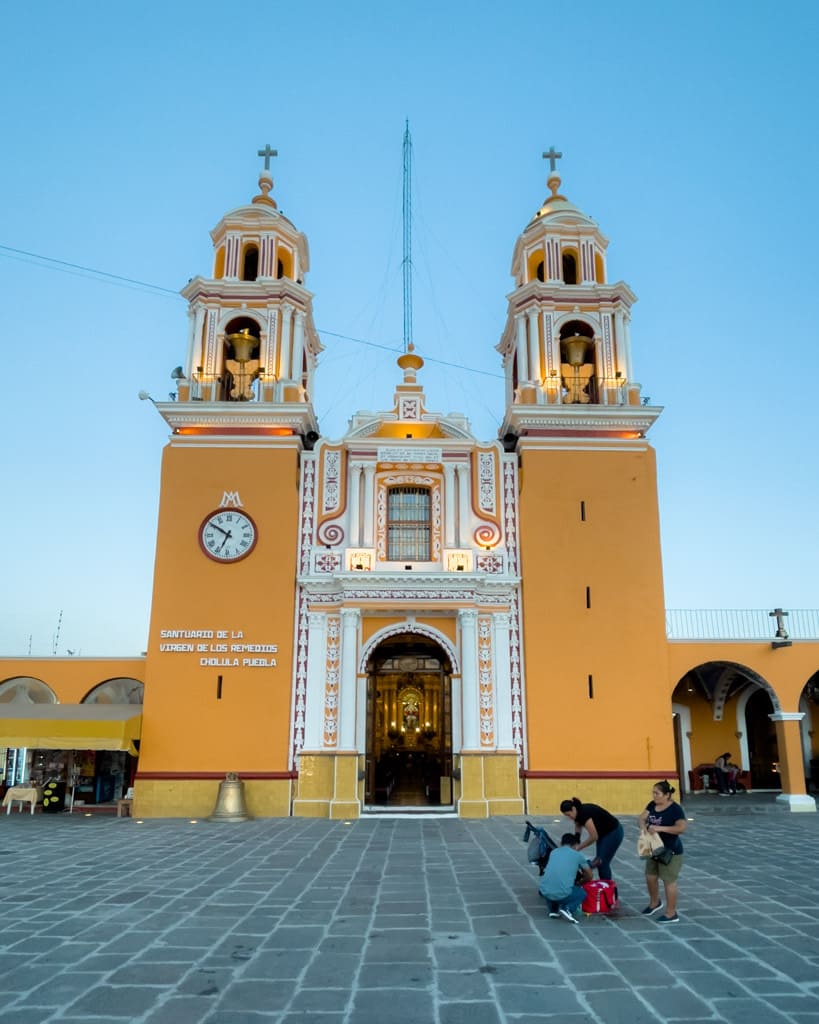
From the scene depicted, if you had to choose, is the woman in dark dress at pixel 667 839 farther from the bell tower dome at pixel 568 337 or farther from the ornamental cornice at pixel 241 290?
the ornamental cornice at pixel 241 290

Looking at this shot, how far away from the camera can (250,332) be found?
68.6 feet

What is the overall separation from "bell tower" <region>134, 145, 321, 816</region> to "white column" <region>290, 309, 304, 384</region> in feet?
0.12

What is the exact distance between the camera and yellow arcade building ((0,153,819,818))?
1669 centimetres

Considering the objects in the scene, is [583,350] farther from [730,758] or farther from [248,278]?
[730,758]

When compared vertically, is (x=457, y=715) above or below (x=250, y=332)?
below

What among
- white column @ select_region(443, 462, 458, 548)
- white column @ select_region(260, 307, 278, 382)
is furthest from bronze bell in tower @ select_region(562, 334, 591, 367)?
white column @ select_region(260, 307, 278, 382)

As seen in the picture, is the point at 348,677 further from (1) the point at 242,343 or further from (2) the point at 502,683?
(1) the point at 242,343

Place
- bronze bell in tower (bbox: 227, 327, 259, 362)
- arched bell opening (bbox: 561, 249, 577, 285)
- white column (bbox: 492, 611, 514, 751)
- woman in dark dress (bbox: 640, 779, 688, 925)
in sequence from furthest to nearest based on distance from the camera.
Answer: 1. arched bell opening (bbox: 561, 249, 577, 285)
2. bronze bell in tower (bbox: 227, 327, 259, 362)
3. white column (bbox: 492, 611, 514, 751)
4. woman in dark dress (bbox: 640, 779, 688, 925)

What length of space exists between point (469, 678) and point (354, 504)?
4786 millimetres

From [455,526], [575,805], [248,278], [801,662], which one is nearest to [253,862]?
[575,805]

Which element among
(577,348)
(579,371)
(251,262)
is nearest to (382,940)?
(579,371)

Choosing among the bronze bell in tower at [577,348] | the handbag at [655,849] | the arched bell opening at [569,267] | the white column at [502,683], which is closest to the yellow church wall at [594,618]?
the white column at [502,683]

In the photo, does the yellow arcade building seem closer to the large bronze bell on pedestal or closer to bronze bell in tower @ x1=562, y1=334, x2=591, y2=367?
bronze bell in tower @ x1=562, y1=334, x2=591, y2=367

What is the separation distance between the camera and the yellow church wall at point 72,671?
61.3 ft
